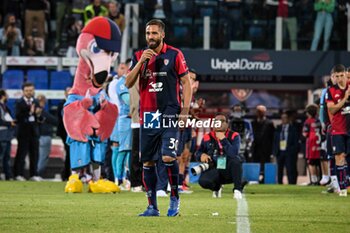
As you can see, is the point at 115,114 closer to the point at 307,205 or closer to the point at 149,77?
the point at 307,205

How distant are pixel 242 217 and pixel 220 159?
5.25 meters

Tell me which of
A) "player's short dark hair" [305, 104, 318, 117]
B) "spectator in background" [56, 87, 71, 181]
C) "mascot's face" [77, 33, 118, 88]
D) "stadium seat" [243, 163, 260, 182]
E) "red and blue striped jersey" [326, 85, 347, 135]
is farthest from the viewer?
"stadium seat" [243, 163, 260, 182]

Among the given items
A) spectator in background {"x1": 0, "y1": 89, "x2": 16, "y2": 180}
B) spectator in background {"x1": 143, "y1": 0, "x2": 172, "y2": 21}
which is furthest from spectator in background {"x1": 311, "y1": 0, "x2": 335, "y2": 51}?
spectator in background {"x1": 0, "y1": 89, "x2": 16, "y2": 180}

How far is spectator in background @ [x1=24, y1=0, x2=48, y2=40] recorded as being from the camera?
27422 millimetres

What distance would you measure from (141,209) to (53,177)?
13628 mm

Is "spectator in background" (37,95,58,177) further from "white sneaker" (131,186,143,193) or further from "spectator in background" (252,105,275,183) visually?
"white sneaker" (131,186,143,193)

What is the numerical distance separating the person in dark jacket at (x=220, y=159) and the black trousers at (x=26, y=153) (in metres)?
8.07

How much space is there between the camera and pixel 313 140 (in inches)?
910

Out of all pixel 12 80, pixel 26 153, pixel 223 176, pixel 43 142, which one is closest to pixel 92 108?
pixel 223 176

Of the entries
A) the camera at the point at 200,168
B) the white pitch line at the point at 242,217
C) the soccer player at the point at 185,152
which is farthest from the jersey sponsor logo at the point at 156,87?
the soccer player at the point at 185,152

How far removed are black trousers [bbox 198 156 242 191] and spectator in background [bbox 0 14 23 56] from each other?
12.0 m

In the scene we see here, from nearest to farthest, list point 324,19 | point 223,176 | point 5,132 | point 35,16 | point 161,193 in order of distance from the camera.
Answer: point 161,193 < point 223,176 < point 5,132 < point 324,19 < point 35,16

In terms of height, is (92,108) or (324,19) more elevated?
(324,19)

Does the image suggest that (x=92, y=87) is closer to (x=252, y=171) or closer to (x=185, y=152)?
(x=185, y=152)
